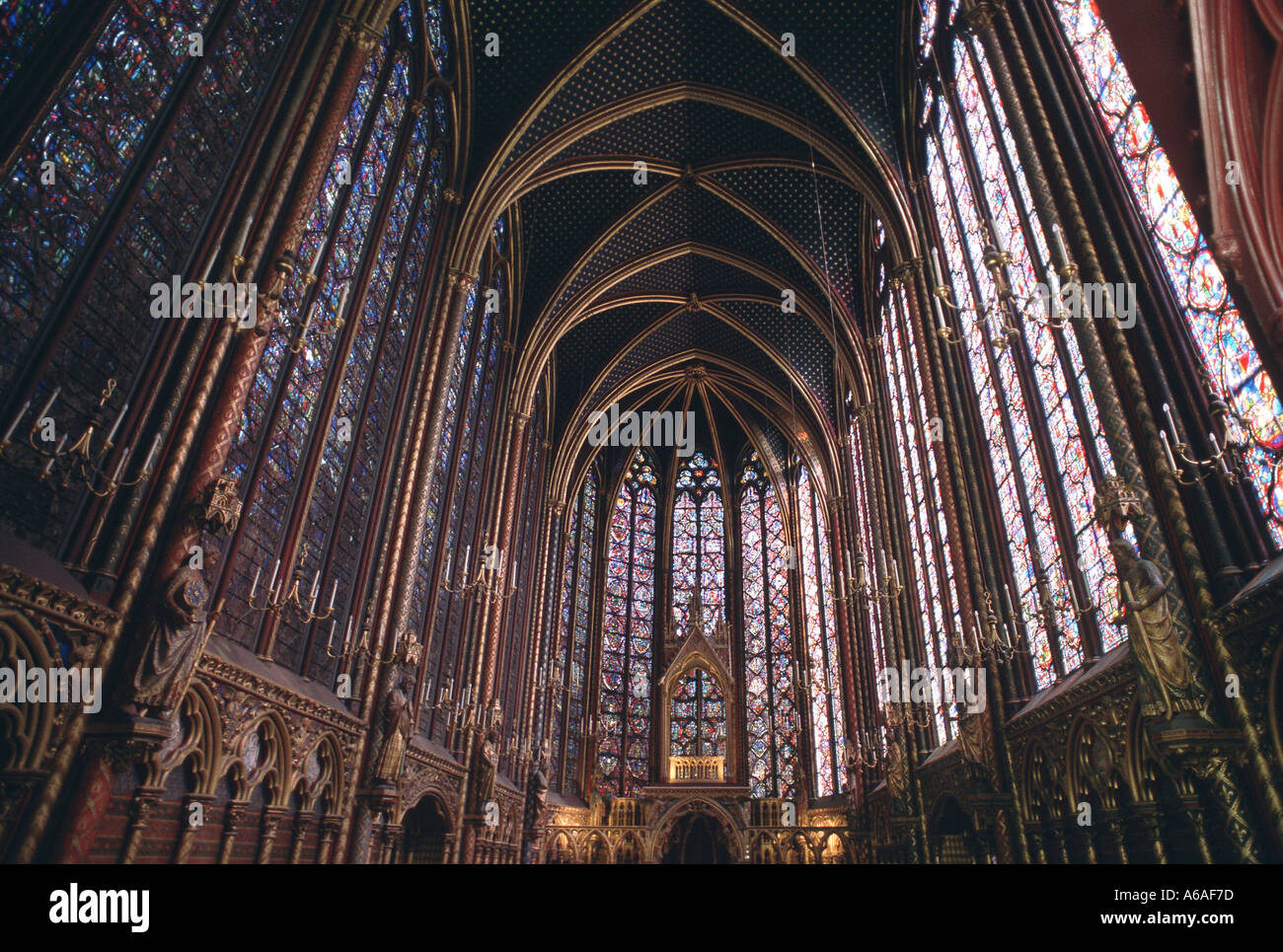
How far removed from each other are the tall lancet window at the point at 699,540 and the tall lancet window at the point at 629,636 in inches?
35.9

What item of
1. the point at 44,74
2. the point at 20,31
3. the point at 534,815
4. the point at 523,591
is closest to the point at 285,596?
the point at 44,74

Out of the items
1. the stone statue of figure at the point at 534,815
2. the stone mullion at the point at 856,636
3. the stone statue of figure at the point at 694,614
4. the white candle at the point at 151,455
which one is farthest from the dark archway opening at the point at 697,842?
the white candle at the point at 151,455

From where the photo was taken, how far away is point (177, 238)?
25.4 feet

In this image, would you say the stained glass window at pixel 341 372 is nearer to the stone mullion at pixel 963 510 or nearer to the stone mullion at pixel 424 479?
the stone mullion at pixel 424 479

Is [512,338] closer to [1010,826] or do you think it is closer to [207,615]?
[207,615]

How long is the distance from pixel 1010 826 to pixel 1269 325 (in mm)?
8181

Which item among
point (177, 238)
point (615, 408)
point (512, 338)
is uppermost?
point (615, 408)

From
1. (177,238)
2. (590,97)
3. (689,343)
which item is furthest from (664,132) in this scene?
(177,238)

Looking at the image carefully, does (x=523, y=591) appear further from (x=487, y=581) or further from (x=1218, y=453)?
(x=1218, y=453)

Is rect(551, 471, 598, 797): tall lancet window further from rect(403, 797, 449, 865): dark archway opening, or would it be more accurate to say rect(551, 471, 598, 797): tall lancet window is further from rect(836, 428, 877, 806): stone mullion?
rect(836, 428, 877, 806): stone mullion

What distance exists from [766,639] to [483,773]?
44.4 feet

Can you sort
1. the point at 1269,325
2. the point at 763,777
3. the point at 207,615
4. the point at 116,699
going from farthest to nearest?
the point at 763,777 → the point at 207,615 → the point at 116,699 → the point at 1269,325

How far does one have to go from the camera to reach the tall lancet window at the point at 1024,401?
8.85m

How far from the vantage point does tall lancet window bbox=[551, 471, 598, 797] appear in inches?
928
